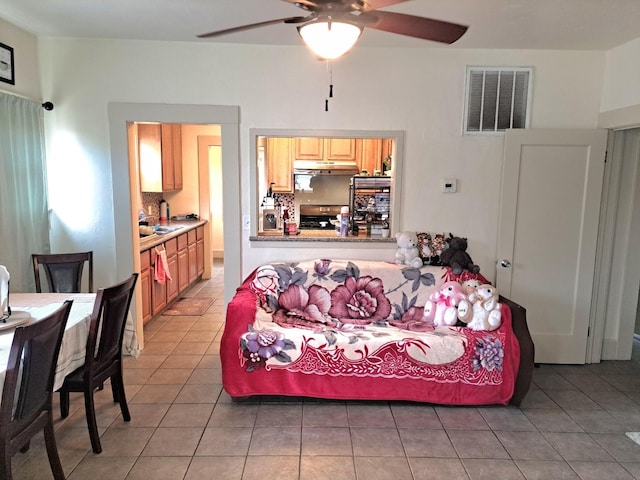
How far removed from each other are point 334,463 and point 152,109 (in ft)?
9.73

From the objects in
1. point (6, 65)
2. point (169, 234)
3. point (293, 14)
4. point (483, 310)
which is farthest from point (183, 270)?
point (483, 310)

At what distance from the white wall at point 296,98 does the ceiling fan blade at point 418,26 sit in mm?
1618

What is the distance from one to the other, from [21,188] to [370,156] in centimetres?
388

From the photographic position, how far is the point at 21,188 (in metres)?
3.28

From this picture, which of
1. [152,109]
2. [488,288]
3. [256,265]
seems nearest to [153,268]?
[256,265]

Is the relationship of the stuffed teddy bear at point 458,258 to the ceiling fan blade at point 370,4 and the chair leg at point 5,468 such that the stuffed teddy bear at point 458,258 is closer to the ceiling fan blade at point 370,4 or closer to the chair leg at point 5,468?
the ceiling fan blade at point 370,4

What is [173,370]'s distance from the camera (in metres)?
3.51

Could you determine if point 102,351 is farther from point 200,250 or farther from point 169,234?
point 200,250

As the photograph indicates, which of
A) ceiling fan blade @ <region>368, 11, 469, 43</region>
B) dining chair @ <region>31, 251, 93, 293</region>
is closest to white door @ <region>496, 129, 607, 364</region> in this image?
ceiling fan blade @ <region>368, 11, 469, 43</region>

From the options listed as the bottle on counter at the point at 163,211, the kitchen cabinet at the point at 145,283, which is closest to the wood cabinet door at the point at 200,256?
the bottle on counter at the point at 163,211

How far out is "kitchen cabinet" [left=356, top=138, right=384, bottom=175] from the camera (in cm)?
572

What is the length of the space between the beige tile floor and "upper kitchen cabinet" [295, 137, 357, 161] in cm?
325

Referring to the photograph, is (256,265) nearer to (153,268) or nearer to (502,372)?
(153,268)

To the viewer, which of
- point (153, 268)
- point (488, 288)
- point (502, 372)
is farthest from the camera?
point (153, 268)
